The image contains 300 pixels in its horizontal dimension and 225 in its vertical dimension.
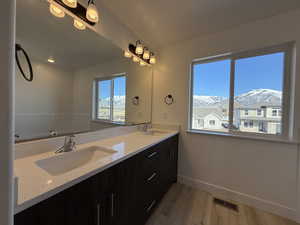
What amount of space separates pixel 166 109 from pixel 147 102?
1.23ft

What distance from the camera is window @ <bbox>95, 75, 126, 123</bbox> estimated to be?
1605 mm

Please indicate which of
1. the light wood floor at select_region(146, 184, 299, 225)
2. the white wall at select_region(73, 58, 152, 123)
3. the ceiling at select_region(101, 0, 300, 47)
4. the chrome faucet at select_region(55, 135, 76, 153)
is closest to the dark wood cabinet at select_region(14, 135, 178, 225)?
the light wood floor at select_region(146, 184, 299, 225)

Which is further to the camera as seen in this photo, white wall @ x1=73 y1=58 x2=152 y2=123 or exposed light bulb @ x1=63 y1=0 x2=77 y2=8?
white wall @ x1=73 y1=58 x2=152 y2=123

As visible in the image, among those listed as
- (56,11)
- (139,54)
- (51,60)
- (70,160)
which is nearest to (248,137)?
(139,54)

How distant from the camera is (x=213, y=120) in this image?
7.07ft

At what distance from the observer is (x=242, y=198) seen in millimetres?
1811

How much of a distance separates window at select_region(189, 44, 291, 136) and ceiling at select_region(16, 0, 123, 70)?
1.61 m

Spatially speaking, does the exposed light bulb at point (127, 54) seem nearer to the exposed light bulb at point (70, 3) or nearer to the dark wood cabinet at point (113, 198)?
the exposed light bulb at point (70, 3)

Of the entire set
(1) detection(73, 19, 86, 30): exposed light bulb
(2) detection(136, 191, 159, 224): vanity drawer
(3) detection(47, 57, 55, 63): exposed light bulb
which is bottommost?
(2) detection(136, 191, 159, 224): vanity drawer

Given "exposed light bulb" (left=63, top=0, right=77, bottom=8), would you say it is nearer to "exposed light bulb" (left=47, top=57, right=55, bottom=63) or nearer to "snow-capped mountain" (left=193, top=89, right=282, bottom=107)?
"exposed light bulb" (left=47, top=57, right=55, bottom=63)

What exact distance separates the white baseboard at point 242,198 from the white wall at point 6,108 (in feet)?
7.38

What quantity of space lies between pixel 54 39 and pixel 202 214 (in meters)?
2.38

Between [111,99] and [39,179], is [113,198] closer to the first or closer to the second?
[39,179]

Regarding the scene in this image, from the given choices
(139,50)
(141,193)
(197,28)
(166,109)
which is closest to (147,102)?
(166,109)
